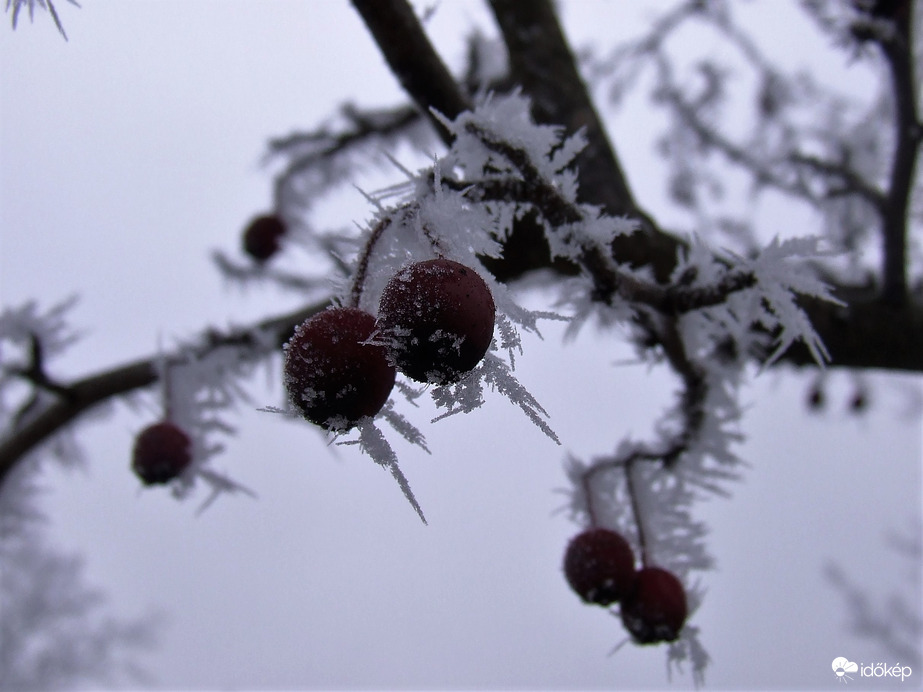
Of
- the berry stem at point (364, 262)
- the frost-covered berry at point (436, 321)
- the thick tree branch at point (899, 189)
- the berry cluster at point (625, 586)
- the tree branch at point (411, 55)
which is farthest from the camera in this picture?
the thick tree branch at point (899, 189)

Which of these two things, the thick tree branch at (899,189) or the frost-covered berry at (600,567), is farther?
the thick tree branch at (899,189)

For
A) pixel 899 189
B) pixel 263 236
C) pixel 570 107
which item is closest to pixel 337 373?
pixel 570 107

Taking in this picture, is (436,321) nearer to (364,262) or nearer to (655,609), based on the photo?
(364,262)

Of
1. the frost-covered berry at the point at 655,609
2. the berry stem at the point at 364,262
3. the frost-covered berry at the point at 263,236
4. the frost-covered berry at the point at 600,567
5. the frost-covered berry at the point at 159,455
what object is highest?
the frost-covered berry at the point at 263,236

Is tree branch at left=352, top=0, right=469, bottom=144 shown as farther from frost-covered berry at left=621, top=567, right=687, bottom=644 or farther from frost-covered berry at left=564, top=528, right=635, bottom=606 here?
frost-covered berry at left=621, top=567, right=687, bottom=644

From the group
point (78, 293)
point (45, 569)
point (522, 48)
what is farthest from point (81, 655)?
point (522, 48)

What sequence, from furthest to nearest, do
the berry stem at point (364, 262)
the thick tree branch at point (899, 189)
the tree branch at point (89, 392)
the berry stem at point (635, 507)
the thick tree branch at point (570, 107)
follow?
1. the tree branch at point (89, 392)
2. the thick tree branch at point (899, 189)
3. the thick tree branch at point (570, 107)
4. the berry stem at point (635, 507)
5. the berry stem at point (364, 262)

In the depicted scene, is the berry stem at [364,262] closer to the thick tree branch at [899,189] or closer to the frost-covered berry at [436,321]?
the frost-covered berry at [436,321]

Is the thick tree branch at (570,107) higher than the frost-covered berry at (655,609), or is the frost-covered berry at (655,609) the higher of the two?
the thick tree branch at (570,107)

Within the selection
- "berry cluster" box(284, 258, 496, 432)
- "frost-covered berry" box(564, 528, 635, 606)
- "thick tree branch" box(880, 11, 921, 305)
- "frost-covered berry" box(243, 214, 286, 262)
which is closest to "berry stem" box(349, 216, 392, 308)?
"berry cluster" box(284, 258, 496, 432)

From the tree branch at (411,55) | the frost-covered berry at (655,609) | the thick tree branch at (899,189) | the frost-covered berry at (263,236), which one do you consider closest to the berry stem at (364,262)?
the tree branch at (411,55)
